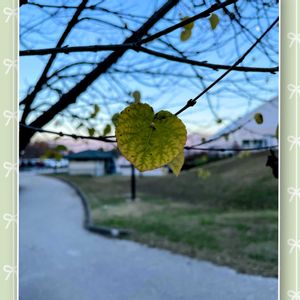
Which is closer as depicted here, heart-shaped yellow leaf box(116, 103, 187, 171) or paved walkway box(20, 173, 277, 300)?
heart-shaped yellow leaf box(116, 103, 187, 171)

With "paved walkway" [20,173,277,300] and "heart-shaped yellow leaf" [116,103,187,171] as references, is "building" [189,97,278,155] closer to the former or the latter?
"paved walkway" [20,173,277,300]

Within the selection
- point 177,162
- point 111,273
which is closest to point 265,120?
point 177,162

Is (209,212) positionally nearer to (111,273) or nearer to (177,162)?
(111,273)

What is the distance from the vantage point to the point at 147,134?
29cm

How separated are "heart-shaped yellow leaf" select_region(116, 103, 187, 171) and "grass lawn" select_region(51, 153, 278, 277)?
3.83ft

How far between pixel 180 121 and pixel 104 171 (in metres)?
2.53

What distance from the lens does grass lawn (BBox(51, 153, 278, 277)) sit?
6.43 ft

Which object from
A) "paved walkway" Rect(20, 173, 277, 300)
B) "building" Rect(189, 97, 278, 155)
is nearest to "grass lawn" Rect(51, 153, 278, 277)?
"paved walkway" Rect(20, 173, 277, 300)

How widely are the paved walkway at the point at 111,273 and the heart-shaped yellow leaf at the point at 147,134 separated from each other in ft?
2.02

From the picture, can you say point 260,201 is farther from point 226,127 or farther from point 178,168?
point 178,168

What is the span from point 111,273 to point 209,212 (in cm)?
166

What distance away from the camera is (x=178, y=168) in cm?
32

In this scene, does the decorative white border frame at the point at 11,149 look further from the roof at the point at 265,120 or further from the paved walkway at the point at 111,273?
the roof at the point at 265,120

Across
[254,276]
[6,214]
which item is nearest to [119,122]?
[6,214]
